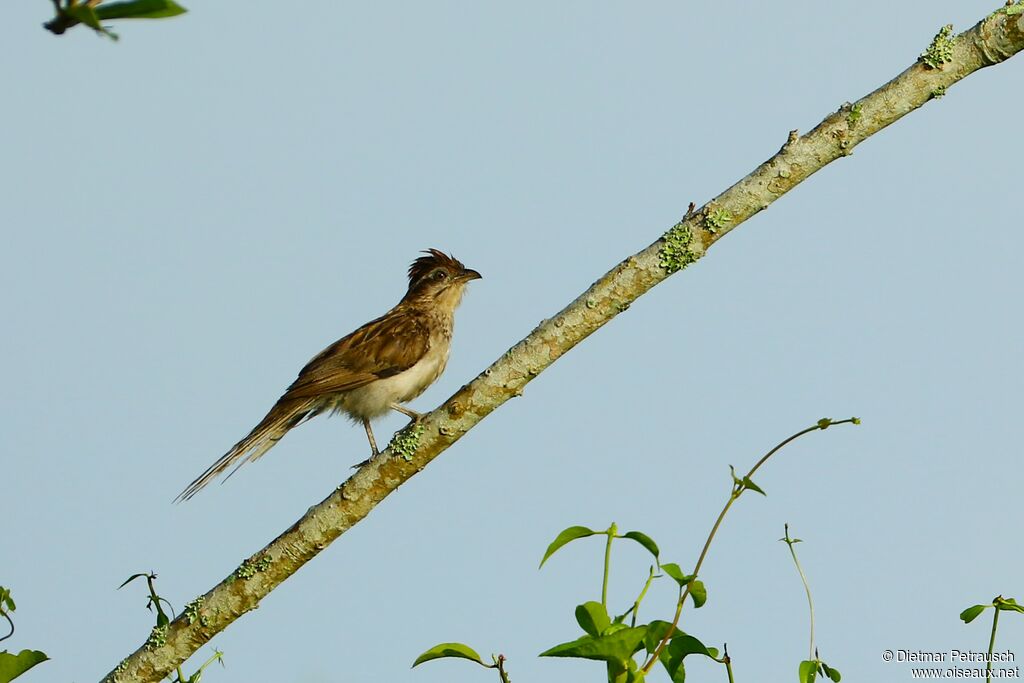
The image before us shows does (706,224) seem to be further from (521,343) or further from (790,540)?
(790,540)

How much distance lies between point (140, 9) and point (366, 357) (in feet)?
24.5

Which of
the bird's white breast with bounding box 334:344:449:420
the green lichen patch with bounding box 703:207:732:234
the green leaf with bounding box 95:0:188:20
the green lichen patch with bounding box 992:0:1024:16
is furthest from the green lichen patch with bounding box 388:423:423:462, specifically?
the bird's white breast with bounding box 334:344:449:420

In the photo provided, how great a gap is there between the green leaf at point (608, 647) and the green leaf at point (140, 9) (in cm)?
202

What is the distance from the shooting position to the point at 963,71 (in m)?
4.69

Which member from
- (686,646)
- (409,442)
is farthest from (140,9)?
(409,442)

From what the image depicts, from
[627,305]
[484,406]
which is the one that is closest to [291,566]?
[484,406]

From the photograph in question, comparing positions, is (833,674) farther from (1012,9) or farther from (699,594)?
(1012,9)

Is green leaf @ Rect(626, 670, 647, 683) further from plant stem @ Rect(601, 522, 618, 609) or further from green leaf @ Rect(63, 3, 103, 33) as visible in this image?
green leaf @ Rect(63, 3, 103, 33)

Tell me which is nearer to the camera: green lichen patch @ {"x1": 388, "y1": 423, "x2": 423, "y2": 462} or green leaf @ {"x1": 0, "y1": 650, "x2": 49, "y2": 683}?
green leaf @ {"x1": 0, "y1": 650, "x2": 49, "y2": 683}

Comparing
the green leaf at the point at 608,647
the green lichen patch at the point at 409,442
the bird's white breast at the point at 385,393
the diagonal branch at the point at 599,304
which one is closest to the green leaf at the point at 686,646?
the green leaf at the point at 608,647

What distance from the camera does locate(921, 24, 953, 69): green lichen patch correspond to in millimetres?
4676

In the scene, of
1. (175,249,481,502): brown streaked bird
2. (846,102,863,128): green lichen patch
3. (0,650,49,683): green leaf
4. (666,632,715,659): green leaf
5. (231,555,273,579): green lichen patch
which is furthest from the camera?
(175,249,481,502): brown streaked bird

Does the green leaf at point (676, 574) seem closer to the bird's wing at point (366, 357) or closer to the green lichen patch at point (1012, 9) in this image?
the green lichen patch at point (1012, 9)

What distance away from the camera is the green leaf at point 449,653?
133 inches
